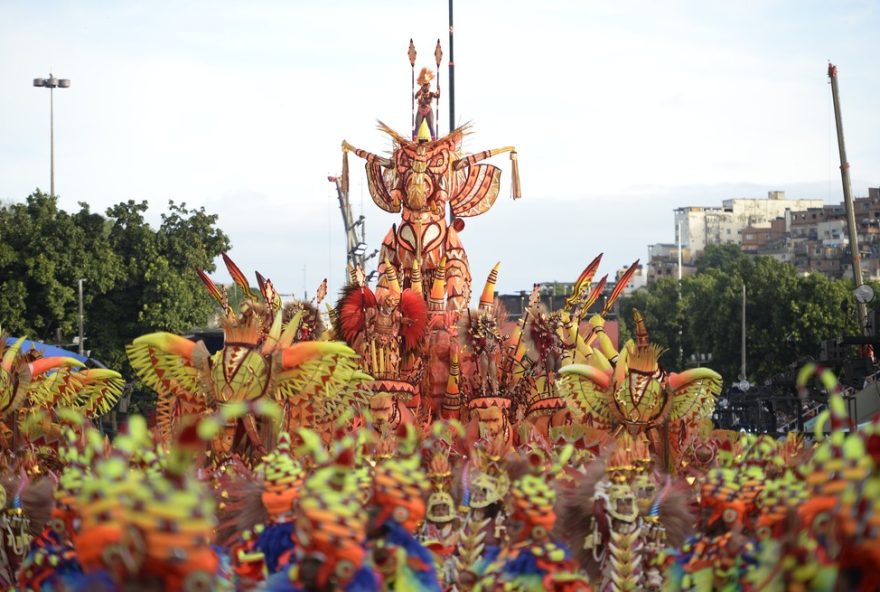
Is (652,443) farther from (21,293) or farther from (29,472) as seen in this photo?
(21,293)

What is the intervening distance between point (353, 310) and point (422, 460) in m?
7.18

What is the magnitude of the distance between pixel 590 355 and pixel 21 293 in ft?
62.2

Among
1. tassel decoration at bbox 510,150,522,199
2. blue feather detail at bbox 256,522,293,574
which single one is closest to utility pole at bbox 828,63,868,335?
tassel decoration at bbox 510,150,522,199

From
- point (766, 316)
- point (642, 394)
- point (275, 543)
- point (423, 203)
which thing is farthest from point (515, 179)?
point (766, 316)

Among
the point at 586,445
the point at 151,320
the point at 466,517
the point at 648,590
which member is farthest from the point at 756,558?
the point at 151,320

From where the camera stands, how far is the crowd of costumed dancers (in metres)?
6.39

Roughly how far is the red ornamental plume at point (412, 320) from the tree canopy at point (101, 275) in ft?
51.7

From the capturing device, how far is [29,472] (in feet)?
47.4

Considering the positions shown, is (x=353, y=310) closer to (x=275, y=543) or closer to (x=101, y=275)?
(x=275, y=543)

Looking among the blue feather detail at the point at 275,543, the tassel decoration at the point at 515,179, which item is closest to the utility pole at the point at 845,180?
the tassel decoration at the point at 515,179

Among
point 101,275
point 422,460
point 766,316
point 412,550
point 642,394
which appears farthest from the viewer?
point 766,316

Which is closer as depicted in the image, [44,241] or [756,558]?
[756,558]

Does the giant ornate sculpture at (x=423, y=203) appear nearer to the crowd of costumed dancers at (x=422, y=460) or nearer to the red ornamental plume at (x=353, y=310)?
Result: the crowd of costumed dancers at (x=422, y=460)

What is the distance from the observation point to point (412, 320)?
20.0 m
